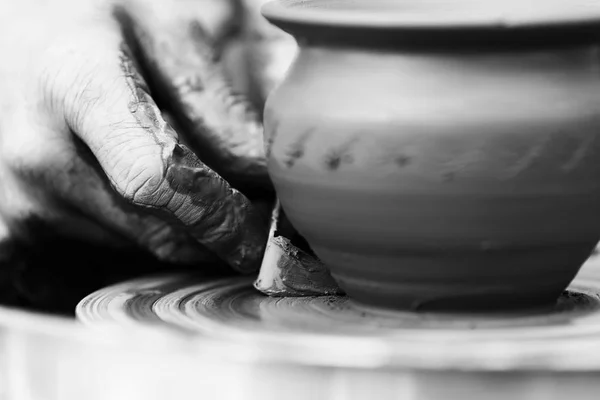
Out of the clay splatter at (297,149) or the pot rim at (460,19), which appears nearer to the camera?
the pot rim at (460,19)

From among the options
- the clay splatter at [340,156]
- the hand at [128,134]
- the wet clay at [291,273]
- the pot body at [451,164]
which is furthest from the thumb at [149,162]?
the clay splatter at [340,156]

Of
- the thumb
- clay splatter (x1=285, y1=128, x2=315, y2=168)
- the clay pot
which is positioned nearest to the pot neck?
the clay pot

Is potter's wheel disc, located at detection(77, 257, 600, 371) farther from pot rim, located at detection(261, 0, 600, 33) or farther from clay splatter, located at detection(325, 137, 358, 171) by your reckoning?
pot rim, located at detection(261, 0, 600, 33)

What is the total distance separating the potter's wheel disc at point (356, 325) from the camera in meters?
1.60

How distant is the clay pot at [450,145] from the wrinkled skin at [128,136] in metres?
0.30

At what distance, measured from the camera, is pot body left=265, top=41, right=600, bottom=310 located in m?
1.75

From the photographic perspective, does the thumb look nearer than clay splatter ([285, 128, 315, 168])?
No

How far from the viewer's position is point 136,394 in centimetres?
174

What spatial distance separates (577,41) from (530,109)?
5.6 inches

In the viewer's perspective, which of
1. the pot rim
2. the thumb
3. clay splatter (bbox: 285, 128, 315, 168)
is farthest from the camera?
the thumb

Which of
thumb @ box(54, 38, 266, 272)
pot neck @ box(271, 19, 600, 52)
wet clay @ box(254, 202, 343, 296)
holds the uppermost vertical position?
pot neck @ box(271, 19, 600, 52)

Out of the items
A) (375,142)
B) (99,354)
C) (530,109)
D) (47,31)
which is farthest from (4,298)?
(530,109)

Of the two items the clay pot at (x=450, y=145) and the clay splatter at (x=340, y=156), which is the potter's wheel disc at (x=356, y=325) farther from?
the clay splatter at (x=340, y=156)

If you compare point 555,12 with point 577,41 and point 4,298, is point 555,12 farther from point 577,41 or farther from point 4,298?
point 4,298
